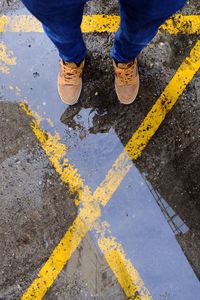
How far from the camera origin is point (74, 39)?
2264 millimetres

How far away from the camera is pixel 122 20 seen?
214 centimetres

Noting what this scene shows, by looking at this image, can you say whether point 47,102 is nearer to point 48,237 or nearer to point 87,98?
point 87,98

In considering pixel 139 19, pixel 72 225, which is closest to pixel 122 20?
pixel 139 19

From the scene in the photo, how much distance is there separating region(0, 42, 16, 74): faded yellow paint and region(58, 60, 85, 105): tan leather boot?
38cm

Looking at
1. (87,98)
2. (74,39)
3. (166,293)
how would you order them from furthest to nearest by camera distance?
(87,98)
(166,293)
(74,39)

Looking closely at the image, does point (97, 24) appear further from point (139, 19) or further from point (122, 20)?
point (139, 19)

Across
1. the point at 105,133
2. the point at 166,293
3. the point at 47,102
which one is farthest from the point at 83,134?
the point at 166,293

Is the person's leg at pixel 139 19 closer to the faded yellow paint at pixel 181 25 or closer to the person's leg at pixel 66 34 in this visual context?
the person's leg at pixel 66 34

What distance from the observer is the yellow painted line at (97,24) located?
3043 mm

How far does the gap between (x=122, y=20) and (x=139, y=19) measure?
24 cm

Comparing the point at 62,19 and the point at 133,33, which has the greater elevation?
the point at 62,19

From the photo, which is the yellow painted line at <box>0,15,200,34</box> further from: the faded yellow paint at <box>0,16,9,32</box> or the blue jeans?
the blue jeans

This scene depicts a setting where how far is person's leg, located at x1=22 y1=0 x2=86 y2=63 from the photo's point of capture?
5.79ft

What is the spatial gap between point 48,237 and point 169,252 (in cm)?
83
